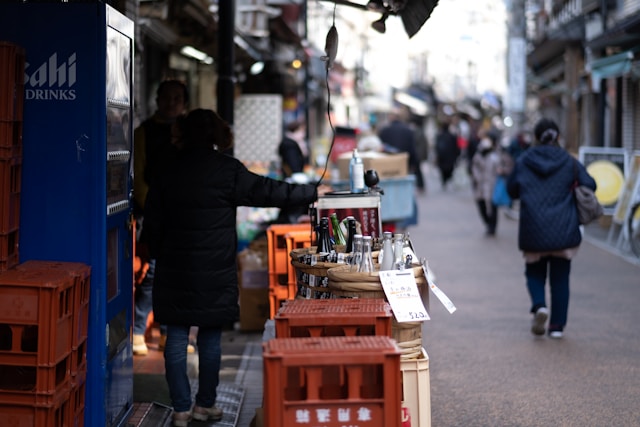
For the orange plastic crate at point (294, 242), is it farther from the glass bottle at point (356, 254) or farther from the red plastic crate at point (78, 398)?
the red plastic crate at point (78, 398)

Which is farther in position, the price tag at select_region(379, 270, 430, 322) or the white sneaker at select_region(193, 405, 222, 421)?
the white sneaker at select_region(193, 405, 222, 421)

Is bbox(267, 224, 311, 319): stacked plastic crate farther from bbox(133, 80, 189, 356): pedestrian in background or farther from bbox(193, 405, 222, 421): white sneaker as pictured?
bbox(193, 405, 222, 421): white sneaker

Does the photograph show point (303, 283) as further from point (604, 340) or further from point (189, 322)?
point (604, 340)

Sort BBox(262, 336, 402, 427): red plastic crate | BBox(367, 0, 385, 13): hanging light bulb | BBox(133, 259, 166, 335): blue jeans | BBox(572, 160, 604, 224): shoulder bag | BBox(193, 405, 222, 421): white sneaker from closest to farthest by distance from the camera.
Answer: BBox(262, 336, 402, 427): red plastic crate < BBox(193, 405, 222, 421): white sneaker < BBox(367, 0, 385, 13): hanging light bulb < BBox(133, 259, 166, 335): blue jeans < BBox(572, 160, 604, 224): shoulder bag

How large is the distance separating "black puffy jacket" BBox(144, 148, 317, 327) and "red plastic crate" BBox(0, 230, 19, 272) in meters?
1.16

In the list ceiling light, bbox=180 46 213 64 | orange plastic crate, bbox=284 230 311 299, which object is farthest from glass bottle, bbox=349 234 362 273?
ceiling light, bbox=180 46 213 64

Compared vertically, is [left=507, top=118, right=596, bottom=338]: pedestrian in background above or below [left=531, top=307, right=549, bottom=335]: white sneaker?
above

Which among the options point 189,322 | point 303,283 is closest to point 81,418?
point 189,322

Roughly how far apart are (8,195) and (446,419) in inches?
130

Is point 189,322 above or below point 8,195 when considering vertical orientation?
below

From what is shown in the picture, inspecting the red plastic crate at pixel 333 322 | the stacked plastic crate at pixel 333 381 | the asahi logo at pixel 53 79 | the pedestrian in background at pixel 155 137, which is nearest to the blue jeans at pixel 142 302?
the pedestrian in background at pixel 155 137

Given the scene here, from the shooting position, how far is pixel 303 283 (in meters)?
6.49

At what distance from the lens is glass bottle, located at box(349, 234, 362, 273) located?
598 cm

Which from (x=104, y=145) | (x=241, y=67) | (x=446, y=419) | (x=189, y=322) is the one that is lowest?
(x=446, y=419)
